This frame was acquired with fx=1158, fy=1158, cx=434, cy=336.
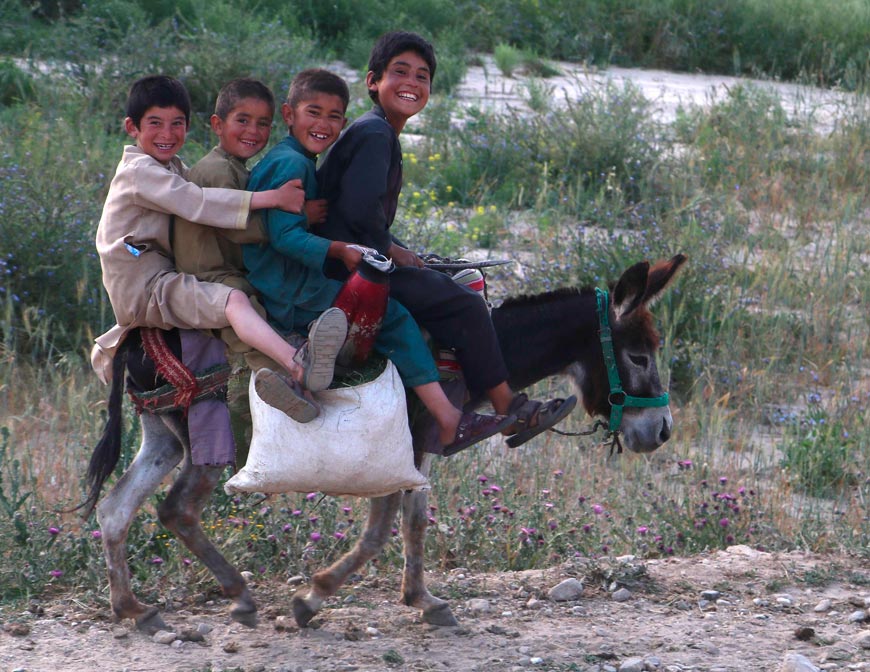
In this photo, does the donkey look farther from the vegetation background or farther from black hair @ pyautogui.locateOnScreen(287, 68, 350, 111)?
black hair @ pyautogui.locateOnScreen(287, 68, 350, 111)

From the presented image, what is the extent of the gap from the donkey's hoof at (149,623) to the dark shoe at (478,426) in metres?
1.42

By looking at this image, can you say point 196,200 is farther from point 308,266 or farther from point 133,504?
point 133,504

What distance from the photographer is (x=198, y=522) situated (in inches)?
188

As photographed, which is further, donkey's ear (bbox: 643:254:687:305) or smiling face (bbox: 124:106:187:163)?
donkey's ear (bbox: 643:254:687:305)

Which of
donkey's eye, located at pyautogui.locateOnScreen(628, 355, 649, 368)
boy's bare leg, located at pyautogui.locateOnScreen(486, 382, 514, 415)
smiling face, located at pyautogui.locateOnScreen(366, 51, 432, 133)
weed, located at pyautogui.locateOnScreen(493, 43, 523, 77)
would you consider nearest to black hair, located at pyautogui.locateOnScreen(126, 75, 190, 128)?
smiling face, located at pyautogui.locateOnScreen(366, 51, 432, 133)

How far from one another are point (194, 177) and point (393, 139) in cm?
77

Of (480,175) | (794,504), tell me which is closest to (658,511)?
(794,504)

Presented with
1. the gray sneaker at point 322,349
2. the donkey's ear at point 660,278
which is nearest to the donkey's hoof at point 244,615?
the gray sneaker at point 322,349

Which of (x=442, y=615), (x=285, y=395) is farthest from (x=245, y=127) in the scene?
(x=442, y=615)

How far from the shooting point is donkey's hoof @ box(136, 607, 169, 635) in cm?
478

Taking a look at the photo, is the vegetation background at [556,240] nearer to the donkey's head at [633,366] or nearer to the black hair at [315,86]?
the donkey's head at [633,366]

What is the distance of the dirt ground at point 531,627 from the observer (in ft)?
15.2

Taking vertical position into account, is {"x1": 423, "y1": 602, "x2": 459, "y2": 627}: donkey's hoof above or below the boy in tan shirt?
below

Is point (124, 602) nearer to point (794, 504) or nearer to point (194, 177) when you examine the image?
point (194, 177)
